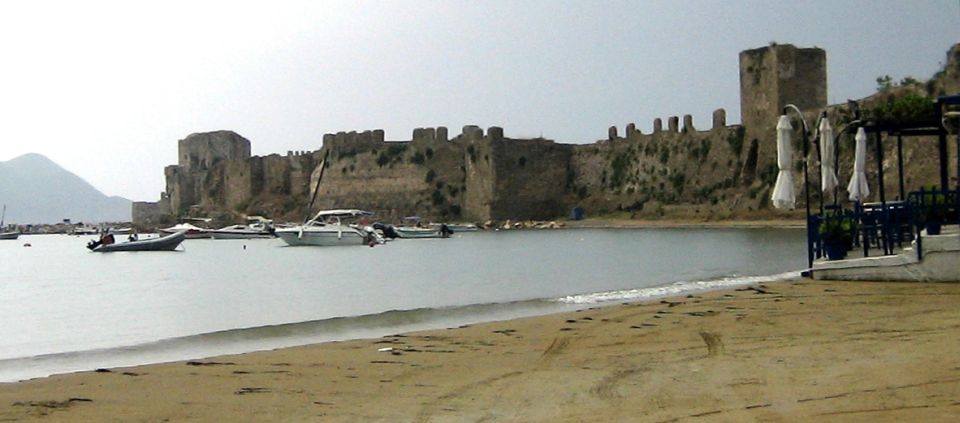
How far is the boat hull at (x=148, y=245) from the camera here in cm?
4784

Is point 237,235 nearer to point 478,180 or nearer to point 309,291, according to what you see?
point 478,180


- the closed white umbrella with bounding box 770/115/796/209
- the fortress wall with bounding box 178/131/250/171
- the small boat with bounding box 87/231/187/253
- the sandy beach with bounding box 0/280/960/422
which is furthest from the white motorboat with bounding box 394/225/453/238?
the sandy beach with bounding box 0/280/960/422

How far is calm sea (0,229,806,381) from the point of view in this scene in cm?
1286

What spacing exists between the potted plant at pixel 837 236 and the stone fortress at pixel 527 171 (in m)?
33.3

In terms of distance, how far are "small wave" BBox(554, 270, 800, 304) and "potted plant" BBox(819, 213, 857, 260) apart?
1644 millimetres

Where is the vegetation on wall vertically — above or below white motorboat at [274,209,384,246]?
above

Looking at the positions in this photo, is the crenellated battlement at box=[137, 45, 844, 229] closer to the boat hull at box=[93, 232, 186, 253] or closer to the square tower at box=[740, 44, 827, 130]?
the square tower at box=[740, 44, 827, 130]

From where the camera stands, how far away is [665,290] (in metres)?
17.5

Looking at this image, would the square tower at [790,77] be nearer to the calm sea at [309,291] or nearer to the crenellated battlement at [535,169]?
the crenellated battlement at [535,169]

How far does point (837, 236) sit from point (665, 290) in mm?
3868

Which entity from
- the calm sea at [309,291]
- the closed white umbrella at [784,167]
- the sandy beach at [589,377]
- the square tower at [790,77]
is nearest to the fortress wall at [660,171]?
the square tower at [790,77]

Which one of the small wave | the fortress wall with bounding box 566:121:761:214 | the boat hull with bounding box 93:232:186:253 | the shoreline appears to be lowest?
the shoreline

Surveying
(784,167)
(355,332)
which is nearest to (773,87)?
(784,167)

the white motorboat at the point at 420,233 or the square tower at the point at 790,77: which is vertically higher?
the square tower at the point at 790,77
